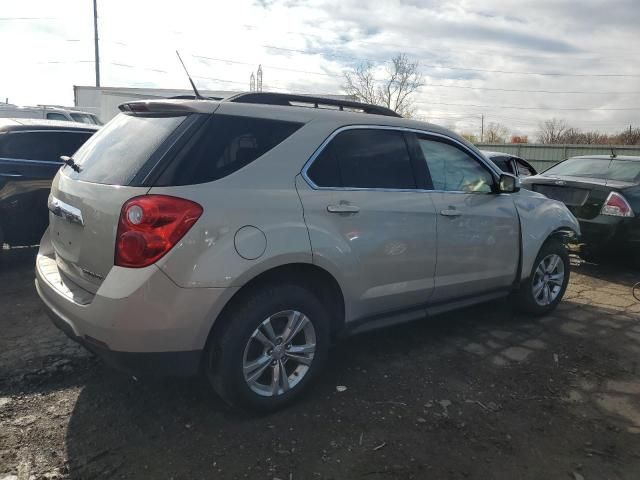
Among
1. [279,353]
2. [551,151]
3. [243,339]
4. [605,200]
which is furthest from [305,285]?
[551,151]

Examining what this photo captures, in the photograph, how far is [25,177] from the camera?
560cm

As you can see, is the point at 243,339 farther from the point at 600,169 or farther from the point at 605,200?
the point at 600,169

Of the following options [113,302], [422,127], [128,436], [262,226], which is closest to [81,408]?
[128,436]

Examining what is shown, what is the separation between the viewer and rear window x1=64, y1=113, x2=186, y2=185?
9.14 feet

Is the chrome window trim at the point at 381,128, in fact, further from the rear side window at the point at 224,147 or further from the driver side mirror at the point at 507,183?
the rear side window at the point at 224,147

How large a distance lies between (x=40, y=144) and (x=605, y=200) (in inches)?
270

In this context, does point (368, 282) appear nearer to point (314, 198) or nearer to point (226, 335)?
point (314, 198)

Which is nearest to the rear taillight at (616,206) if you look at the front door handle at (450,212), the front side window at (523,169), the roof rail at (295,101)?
the front side window at (523,169)

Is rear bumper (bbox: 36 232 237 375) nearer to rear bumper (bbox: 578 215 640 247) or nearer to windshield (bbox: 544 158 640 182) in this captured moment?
rear bumper (bbox: 578 215 640 247)

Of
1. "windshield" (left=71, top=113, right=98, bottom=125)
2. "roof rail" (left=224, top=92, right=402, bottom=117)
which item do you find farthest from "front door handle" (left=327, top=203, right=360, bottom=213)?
"windshield" (left=71, top=113, right=98, bottom=125)

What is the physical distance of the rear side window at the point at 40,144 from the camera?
5.70 m

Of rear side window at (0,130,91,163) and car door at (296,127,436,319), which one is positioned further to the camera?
rear side window at (0,130,91,163)

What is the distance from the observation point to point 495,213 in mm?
4293

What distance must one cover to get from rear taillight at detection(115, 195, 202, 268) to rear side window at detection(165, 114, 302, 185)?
138mm
